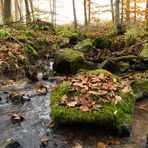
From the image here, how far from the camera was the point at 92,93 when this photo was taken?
18.5 ft

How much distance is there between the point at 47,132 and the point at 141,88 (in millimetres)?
3106

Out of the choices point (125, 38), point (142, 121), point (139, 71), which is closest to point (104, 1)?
point (125, 38)

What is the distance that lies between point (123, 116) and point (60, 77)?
14.4 feet

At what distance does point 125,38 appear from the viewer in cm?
1442

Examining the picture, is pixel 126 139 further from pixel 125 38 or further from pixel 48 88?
pixel 125 38

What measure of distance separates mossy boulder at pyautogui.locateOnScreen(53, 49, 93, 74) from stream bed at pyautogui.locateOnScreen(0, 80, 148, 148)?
3.46m

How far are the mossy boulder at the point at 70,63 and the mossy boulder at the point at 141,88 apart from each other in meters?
2.60

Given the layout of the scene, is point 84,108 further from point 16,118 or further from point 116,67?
point 116,67

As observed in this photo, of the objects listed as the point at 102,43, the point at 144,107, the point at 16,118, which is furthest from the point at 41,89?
the point at 102,43

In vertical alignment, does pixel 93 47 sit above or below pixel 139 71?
above

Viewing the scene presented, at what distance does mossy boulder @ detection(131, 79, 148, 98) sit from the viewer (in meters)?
7.11

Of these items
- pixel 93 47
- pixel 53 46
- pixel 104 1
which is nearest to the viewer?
pixel 93 47

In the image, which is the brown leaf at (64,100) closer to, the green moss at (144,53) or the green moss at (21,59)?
the green moss at (21,59)

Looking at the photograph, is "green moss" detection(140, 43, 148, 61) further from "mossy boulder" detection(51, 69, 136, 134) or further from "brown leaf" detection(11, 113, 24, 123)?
"brown leaf" detection(11, 113, 24, 123)
